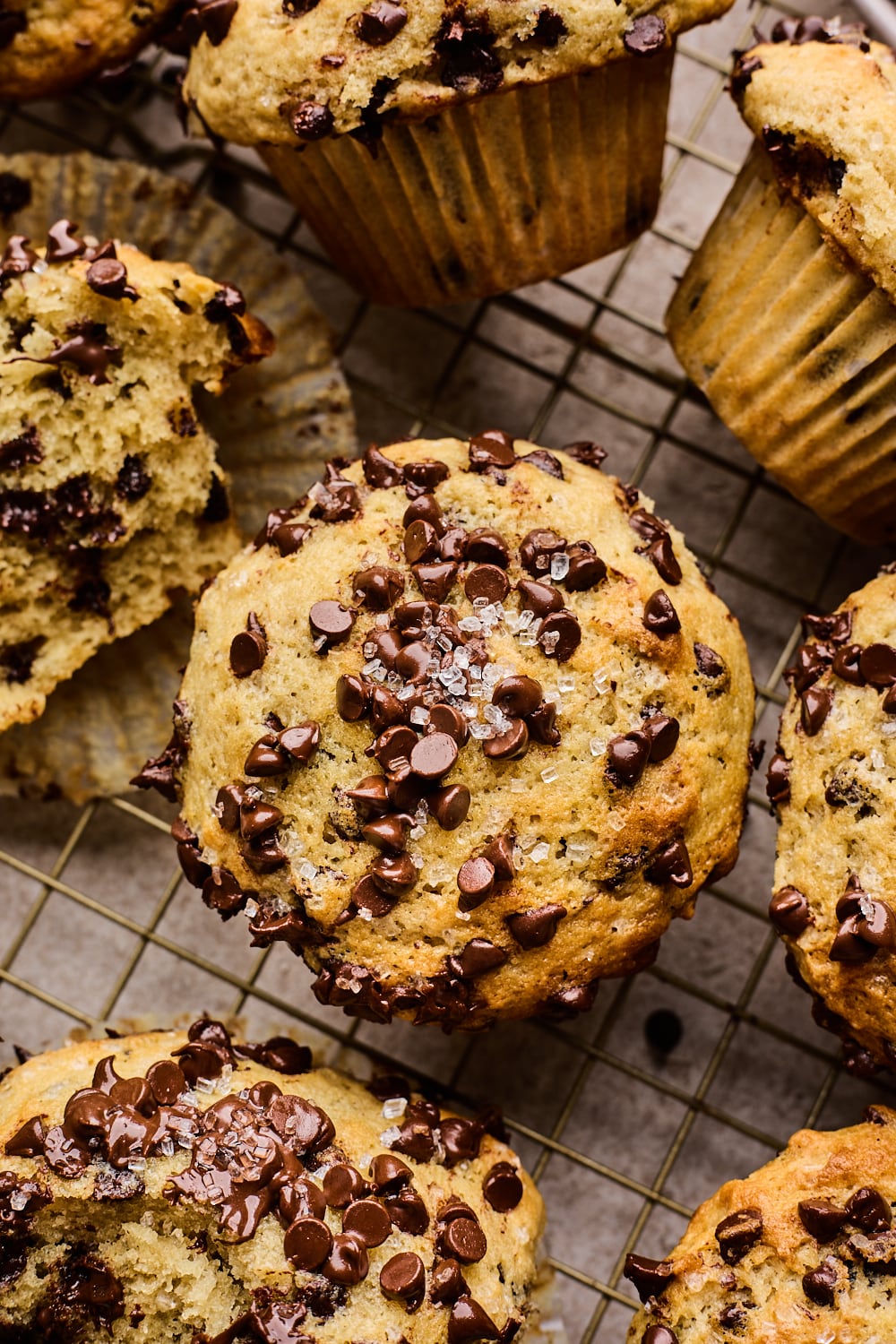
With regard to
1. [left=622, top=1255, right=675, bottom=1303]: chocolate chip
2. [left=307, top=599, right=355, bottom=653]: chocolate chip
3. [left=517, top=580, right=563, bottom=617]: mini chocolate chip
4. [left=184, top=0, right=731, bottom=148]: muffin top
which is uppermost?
[left=184, top=0, right=731, bottom=148]: muffin top

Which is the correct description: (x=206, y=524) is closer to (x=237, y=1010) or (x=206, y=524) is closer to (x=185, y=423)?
(x=185, y=423)

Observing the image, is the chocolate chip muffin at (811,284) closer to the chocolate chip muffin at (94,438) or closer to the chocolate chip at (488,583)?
the chocolate chip at (488,583)

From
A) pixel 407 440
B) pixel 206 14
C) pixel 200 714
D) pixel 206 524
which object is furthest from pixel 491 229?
pixel 200 714

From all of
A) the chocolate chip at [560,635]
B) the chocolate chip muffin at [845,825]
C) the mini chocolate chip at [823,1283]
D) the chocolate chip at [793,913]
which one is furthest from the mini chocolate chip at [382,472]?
the mini chocolate chip at [823,1283]

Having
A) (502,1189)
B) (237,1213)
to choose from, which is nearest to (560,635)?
(502,1189)

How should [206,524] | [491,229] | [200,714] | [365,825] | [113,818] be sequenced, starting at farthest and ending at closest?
1. [113,818]
2. [206,524]
3. [491,229]
4. [200,714]
5. [365,825]

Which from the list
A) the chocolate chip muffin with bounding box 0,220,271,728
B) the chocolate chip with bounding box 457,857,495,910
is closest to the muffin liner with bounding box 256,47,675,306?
the chocolate chip muffin with bounding box 0,220,271,728

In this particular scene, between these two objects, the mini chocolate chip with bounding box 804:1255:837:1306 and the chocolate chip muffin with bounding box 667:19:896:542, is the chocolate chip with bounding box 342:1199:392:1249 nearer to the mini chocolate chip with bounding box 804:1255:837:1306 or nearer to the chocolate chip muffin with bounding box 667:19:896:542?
the mini chocolate chip with bounding box 804:1255:837:1306
